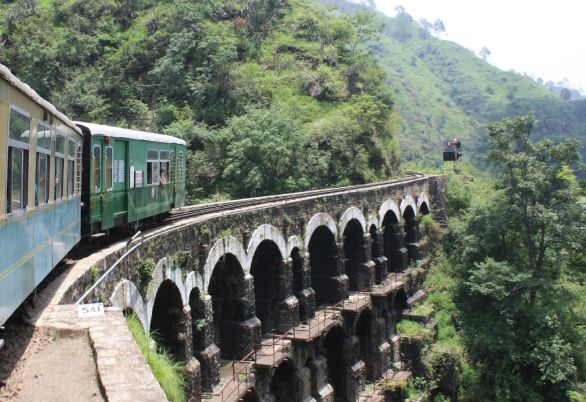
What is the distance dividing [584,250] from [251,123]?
1537cm

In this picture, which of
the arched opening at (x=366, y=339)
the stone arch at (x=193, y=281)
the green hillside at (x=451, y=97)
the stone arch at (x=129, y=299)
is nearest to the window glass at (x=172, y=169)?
the stone arch at (x=193, y=281)

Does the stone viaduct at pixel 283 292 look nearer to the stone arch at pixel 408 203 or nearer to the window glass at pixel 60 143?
the stone arch at pixel 408 203

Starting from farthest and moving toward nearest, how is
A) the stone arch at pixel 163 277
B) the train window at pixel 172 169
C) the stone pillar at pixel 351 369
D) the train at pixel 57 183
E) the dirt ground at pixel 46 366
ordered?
the stone pillar at pixel 351 369 < the train window at pixel 172 169 < the stone arch at pixel 163 277 < the train at pixel 57 183 < the dirt ground at pixel 46 366

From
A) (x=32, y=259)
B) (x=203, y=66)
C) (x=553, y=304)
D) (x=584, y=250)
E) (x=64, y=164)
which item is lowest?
(x=553, y=304)

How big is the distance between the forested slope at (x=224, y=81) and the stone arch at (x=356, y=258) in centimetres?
687

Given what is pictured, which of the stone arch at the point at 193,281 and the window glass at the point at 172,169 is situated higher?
the window glass at the point at 172,169

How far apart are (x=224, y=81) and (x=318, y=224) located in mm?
20064

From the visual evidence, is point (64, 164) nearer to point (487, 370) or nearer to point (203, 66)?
point (487, 370)

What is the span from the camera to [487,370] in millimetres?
23031

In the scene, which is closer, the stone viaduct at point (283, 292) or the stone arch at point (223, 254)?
the stone viaduct at point (283, 292)

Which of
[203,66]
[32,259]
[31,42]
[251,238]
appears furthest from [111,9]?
[32,259]

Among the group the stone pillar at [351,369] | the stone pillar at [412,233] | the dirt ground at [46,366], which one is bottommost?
the stone pillar at [351,369]

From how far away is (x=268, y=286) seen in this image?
54.8ft

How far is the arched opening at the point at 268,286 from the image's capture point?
54.0 ft
